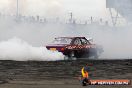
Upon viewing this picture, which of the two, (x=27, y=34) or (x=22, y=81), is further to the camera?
(x=27, y=34)

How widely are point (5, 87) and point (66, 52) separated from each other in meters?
12.3

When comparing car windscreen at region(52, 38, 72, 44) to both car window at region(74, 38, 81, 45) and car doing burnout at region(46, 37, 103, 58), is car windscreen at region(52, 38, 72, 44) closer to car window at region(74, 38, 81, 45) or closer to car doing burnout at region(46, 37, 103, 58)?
car doing burnout at region(46, 37, 103, 58)

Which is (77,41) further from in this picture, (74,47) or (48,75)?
(48,75)

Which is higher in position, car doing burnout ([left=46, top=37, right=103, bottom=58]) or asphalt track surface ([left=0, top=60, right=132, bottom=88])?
car doing burnout ([left=46, top=37, right=103, bottom=58])

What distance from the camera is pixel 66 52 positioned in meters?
25.4

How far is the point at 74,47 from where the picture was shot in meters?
26.0

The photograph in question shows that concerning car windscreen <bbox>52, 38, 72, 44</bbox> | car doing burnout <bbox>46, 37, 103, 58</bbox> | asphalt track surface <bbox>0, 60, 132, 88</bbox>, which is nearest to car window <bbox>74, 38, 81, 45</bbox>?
car doing burnout <bbox>46, 37, 103, 58</bbox>

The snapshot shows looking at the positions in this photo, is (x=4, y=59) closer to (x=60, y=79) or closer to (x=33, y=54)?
(x=33, y=54)

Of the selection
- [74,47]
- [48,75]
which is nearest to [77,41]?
[74,47]

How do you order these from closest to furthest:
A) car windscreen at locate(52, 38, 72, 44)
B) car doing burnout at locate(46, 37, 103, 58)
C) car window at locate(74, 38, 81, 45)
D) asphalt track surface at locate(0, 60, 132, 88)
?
1. asphalt track surface at locate(0, 60, 132, 88)
2. car doing burnout at locate(46, 37, 103, 58)
3. car windscreen at locate(52, 38, 72, 44)
4. car window at locate(74, 38, 81, 45)

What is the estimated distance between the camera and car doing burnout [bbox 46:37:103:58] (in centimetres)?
2533

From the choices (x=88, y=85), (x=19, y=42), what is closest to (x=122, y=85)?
(x=88, y=85)

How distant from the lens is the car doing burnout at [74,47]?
25331 mm

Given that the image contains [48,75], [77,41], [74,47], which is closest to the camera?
[48,75]
